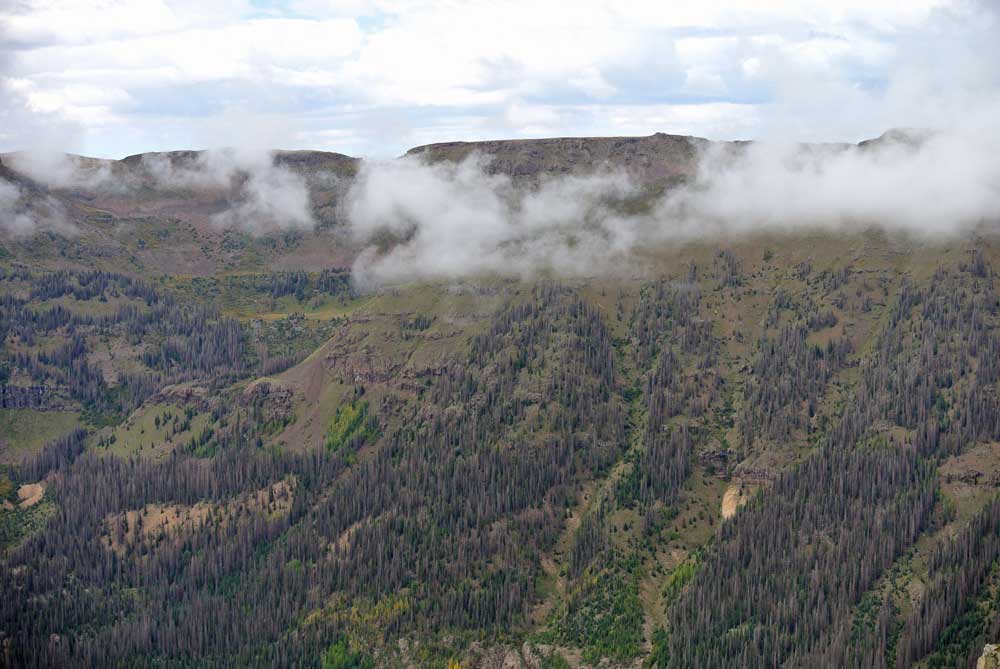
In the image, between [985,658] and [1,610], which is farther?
[1,610]

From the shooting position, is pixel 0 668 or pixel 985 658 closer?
pixel 0 668

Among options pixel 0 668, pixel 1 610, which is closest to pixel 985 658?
pixel 0 668

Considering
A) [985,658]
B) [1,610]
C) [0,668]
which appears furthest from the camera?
[1,610]

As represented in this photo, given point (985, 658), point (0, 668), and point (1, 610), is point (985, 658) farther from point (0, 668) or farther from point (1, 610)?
point (1, 610)

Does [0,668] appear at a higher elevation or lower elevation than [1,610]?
higher

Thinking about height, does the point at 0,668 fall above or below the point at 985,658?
above

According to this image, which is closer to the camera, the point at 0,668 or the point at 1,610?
the point at 0,668

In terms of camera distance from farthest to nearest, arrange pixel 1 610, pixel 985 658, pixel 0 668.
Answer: pixel 1 610 < pixel 985 658 < pixel 0 668
